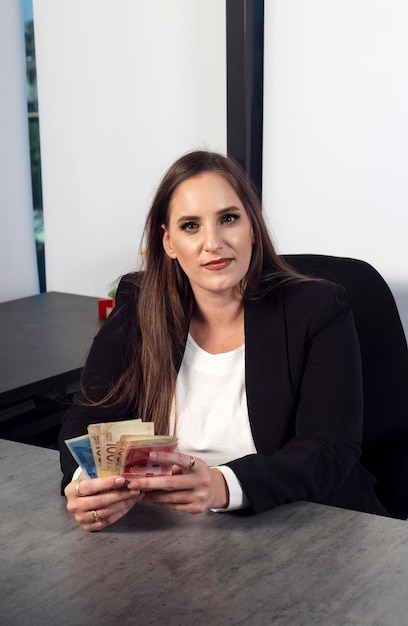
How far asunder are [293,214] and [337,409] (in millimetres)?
1335

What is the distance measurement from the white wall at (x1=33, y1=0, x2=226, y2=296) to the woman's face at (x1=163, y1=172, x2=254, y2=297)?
125cm

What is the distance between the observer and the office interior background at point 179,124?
2.76 m

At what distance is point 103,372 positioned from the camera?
1973mm

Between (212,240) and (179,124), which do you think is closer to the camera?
(212,240)

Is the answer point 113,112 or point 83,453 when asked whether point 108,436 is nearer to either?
point 83,453

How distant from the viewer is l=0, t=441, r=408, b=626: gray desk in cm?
118

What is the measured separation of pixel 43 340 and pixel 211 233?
1.12 meters

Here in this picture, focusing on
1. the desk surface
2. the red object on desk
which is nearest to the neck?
the desk surface

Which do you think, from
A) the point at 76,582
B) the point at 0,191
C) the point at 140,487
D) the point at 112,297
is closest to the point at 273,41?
the point at 112,297

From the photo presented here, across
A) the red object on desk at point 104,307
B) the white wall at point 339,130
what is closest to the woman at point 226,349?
the white wall at point 339,130

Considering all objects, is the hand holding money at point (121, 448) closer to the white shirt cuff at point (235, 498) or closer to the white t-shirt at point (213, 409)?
the white shirt cuff at point (235, 498)

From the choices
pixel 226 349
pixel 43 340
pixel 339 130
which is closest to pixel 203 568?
pixel 226 349

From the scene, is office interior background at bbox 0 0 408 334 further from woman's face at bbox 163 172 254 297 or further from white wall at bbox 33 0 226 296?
woman's face at bbox 163 172 254 297

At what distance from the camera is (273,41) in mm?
2955
